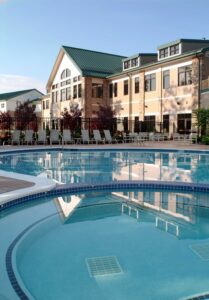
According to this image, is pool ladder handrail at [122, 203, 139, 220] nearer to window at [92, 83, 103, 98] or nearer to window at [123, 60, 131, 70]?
window at [123, 60, 131, 70]

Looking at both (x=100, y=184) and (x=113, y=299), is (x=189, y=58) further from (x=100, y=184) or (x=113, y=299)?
(x=113, y=299)

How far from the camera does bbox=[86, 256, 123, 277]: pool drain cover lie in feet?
12.2

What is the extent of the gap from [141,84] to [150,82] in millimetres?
885

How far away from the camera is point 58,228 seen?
17.4ft

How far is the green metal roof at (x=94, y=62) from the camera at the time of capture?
107 ft

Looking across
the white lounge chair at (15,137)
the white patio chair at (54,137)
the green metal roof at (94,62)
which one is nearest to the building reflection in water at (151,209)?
the white lounge chair at (15,137)

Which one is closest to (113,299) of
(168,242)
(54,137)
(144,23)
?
(168,242)

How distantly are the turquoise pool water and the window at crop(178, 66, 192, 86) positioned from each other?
62.0 ft

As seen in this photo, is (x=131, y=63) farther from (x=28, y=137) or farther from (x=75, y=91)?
(x=28, y=137)

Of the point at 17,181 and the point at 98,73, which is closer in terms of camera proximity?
the point at 17,181

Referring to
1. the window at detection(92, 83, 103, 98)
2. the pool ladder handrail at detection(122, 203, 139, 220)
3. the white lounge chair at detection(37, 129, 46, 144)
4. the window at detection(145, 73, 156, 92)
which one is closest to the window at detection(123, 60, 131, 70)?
the window at detection(145, 73, 156, 92)

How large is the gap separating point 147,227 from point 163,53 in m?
23.4

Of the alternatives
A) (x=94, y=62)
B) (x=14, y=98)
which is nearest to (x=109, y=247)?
(x=94, y=62)

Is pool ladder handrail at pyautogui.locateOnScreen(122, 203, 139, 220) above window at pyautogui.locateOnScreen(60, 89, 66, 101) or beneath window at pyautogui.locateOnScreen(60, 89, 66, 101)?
beneath
